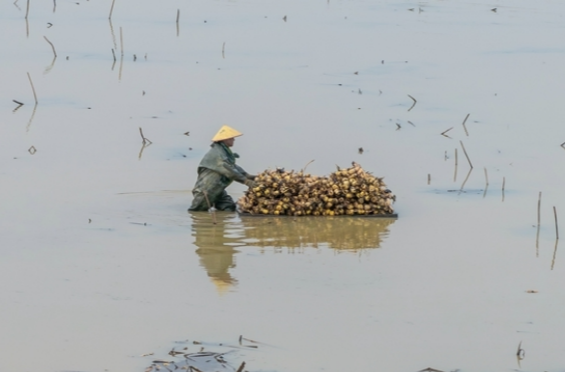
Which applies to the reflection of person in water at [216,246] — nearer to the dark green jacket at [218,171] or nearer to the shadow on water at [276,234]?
the shadow on water at [276,234]

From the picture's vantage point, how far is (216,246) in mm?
12234

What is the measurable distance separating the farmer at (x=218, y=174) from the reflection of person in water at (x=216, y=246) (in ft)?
0.53

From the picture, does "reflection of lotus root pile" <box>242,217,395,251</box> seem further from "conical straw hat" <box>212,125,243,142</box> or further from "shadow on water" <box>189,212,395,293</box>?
"conical straw hat" <box>212,125,243,142</box>

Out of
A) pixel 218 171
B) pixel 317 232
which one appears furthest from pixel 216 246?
pixel 218 171

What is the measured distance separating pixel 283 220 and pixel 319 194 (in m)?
0.50

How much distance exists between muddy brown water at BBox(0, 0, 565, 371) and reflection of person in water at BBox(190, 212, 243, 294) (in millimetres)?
35

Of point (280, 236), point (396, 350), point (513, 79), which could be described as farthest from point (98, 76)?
point (396, 350)

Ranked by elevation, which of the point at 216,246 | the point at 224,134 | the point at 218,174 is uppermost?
the point at 224,134

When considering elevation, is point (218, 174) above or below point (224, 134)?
below

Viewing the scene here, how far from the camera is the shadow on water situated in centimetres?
1213

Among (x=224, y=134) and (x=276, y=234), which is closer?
(x=276, y=234)

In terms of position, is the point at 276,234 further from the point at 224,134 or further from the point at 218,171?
the point at 224,134

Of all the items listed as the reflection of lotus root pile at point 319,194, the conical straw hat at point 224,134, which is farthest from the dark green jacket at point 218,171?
the reflection of lotus root pile at point 319,194

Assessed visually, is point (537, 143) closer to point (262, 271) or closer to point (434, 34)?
point (262, 271)
